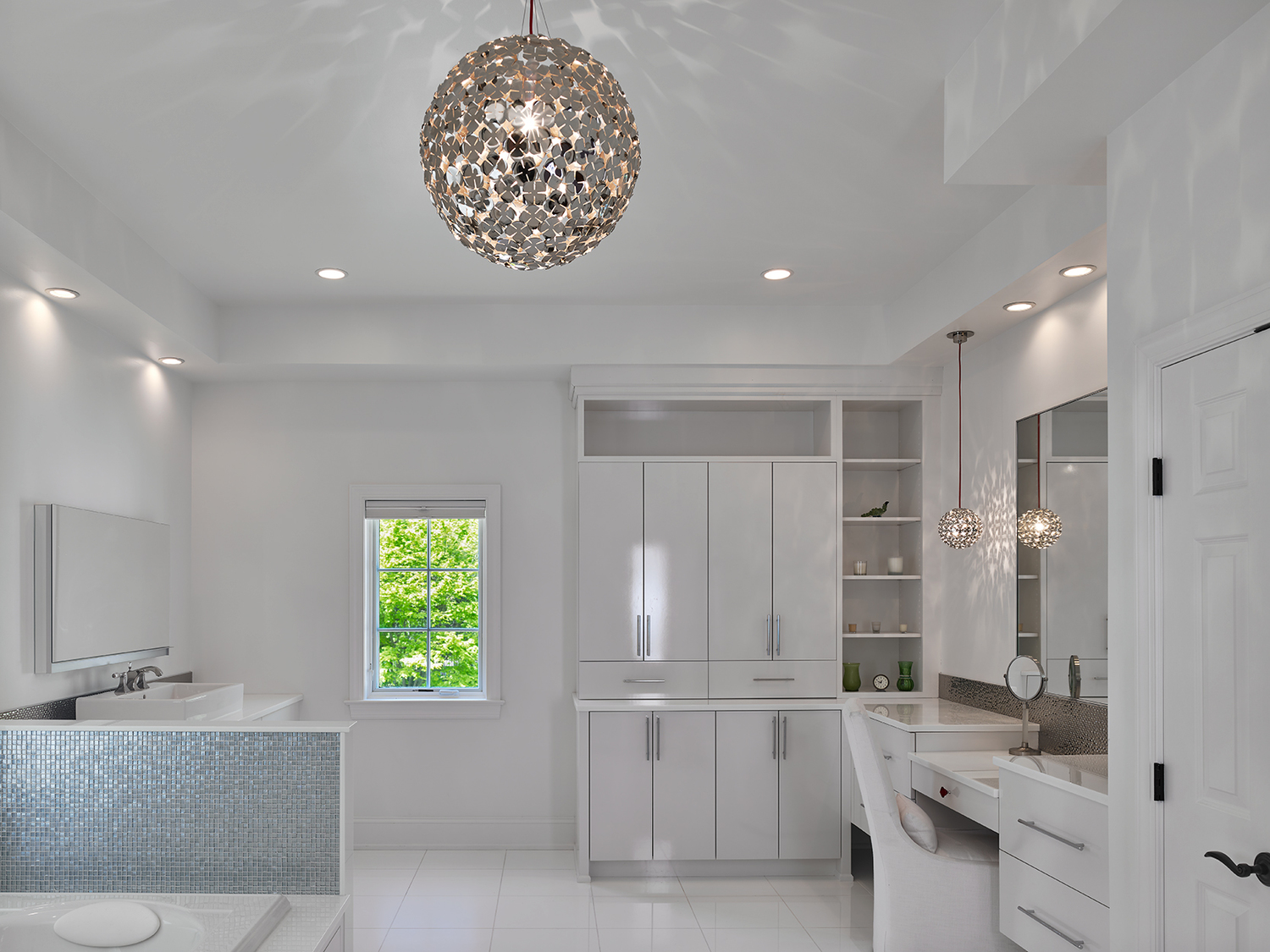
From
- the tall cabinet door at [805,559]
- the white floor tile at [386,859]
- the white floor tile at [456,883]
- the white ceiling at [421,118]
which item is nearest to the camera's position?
the white ceiling at [421,118]

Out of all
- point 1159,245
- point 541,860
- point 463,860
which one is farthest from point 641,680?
point 1159,245

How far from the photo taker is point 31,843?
2.34 metres

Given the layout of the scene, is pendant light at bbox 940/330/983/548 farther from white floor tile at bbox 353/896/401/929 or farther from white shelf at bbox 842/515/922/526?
white floor tile at bbox 353/896/401/929

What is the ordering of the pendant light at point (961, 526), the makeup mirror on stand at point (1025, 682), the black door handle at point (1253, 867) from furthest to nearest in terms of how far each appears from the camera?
the pendant light at point (961, 526) < the makeup mirror on stand at point (1025, 682) < the black door handle at point (1253, 867)

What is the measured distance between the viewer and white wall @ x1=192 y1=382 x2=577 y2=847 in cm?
499

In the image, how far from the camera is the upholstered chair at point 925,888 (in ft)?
10.7

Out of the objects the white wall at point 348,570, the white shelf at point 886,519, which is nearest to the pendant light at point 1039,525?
the white shelf at point 886,519

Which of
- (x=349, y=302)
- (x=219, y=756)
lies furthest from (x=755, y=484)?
(x=219, y=756)

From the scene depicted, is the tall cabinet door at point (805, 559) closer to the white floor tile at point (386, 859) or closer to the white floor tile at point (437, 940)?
the white floor tile at point (437, 940)

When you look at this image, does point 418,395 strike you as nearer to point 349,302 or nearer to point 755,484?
point 349,302

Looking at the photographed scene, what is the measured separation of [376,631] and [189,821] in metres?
2.82

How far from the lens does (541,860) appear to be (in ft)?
15.9

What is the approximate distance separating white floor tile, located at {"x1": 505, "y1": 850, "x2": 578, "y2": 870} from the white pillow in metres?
1.92

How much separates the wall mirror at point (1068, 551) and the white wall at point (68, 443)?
3820 millimetres
